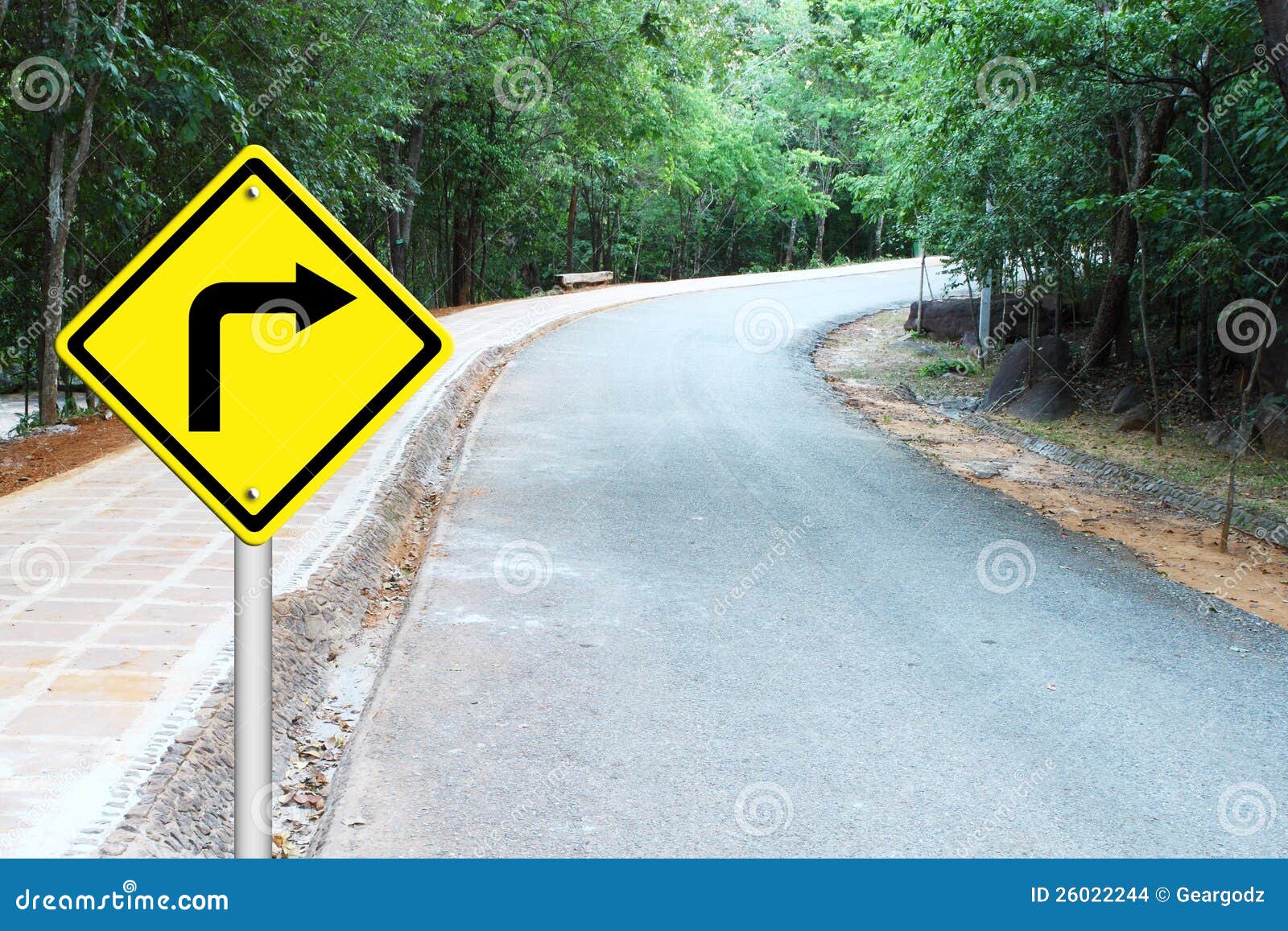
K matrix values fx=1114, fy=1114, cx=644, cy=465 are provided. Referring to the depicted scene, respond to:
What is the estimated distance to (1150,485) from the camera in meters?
11.1

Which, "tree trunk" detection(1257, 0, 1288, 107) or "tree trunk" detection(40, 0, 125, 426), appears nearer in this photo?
"tree trunk" detection(1257, 0, 1288, 107)

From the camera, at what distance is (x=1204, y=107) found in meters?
11.8

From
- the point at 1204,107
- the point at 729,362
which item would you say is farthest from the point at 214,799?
the point at 729,362

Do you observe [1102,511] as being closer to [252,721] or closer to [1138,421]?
A: [1138,421]

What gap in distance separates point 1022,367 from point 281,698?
528 inches

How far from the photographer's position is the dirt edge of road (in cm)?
363

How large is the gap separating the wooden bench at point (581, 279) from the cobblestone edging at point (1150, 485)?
1844 centimetres

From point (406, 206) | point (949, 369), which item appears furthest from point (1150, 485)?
point (406, 206)

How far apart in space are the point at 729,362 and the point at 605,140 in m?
9.77

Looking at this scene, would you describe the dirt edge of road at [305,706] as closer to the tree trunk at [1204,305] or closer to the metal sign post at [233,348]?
the metal sign post at [233,348]

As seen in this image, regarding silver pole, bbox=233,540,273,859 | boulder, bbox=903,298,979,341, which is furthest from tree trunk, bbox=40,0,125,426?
boulder, bbox=903,298,979,341

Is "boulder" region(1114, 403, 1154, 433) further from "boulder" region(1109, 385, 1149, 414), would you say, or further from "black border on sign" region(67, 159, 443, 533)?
"black border on sign" region(67, 159, 443, 533)

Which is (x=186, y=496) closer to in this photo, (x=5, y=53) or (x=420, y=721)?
(x=420, y=721)

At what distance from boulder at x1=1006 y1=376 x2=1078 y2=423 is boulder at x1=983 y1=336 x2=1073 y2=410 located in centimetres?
20
